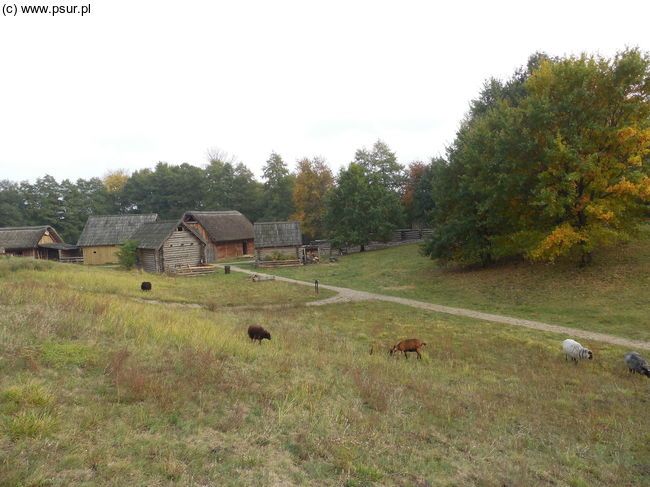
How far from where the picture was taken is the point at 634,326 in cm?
1702

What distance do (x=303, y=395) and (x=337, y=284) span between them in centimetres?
2383

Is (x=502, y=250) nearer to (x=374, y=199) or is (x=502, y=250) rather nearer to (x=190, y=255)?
(x=374, y=199)

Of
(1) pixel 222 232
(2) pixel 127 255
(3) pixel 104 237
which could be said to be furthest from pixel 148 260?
(1) pixel 222 232

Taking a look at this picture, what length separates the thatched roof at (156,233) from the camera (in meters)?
41.1

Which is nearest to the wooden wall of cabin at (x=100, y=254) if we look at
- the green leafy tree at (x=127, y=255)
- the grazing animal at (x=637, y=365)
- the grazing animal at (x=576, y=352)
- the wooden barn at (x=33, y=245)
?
the wooden barn at (x=33, y=245)

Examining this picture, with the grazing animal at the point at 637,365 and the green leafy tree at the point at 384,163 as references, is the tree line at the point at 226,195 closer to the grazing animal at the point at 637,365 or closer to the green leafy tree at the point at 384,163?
the green leafy tree at the point at 384,163

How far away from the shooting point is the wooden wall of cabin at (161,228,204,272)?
41312 mm

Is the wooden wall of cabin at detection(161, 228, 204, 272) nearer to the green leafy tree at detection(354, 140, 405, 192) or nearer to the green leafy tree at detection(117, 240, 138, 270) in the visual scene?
the green leafy tree at detection(117, 240, 138, 270)

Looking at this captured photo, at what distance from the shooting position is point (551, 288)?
78.3ft

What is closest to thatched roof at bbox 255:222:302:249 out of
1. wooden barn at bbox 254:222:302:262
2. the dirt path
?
wooden barn at bbox 254:222:302:262

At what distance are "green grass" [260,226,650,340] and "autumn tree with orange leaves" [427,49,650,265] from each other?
1.45m

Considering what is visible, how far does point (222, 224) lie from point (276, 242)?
14.9 meters

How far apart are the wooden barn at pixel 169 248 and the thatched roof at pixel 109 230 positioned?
929 centimetres

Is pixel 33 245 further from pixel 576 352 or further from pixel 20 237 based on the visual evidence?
pixel 576 352
